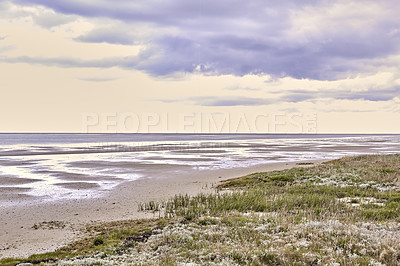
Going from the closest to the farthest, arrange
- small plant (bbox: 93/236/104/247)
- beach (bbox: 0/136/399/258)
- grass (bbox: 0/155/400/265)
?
grass (bbox: 0/155/400/265)
small plant (bbox: 93/236/104/247)
beach (bbox: 0/136/399/258)

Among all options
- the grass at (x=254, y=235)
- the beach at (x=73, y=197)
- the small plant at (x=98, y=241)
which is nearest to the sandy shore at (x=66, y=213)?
the beach at (x=73, y=197)

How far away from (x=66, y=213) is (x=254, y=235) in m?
11.1

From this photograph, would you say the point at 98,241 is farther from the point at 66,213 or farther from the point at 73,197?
the point at 73,197

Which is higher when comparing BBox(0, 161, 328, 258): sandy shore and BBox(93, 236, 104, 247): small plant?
BBox(93, 236, 104, 247): small plant

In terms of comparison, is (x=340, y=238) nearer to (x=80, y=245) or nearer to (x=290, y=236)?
(x=290, y=236)

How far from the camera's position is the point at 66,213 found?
18141 mm

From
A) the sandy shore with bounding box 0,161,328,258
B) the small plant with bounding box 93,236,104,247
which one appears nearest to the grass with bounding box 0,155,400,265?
the small plant with bounding box 93,236,104,247

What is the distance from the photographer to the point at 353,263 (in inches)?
342

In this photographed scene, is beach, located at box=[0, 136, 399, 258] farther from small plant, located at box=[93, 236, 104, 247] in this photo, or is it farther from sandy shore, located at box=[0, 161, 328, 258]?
small plant, located at box=[93, 236, 104, 247]

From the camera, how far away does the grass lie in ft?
30.4

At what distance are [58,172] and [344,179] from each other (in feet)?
90.1

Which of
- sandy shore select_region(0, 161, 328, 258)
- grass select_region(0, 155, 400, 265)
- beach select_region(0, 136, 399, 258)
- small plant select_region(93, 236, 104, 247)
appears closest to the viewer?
grass select_region(0, 155, 400, 265)

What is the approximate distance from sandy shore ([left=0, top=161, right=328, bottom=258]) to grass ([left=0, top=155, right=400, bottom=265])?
1.19m

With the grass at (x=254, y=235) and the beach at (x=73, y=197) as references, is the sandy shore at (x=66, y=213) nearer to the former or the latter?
the beach at (x=73, y=197)
